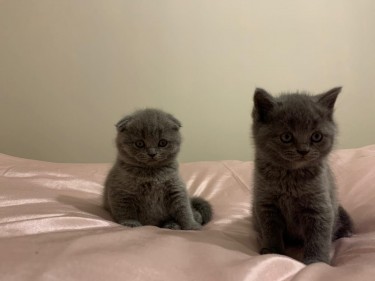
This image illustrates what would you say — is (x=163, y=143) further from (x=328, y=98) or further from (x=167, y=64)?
(x=167, y=64)

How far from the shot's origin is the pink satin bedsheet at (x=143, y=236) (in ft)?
2.88

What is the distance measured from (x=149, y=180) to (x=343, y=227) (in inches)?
27.6

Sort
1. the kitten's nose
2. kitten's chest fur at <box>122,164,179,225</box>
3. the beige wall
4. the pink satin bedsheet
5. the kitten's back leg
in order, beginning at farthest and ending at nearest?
the beige wall → kitten's chest fur at <box>122,164,179,225</box> → the kitten's back leg → the kitten's nose → the pink satin bedsheet

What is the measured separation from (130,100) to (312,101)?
146 centimetres

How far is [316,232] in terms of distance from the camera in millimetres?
1197

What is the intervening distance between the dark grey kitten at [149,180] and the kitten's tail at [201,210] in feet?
0.04

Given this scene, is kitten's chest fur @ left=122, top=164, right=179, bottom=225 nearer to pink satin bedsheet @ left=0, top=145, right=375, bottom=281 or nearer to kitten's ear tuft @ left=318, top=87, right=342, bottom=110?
pink satin bedsheet @ left=0, top=145, right=375, bottom=281

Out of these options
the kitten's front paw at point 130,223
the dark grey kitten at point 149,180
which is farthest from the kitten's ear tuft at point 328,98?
the kitten's front paw at point 130,223

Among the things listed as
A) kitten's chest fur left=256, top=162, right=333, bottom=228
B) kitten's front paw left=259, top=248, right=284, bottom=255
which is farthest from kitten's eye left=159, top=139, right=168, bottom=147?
kitten's front paw left=259, top=248, right=284, bottom=255

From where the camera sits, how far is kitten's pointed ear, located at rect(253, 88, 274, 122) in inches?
48.1

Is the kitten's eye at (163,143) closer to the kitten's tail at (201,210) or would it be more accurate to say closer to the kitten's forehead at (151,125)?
the kitten's forehead at (151,125)

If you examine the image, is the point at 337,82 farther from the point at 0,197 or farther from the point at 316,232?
the point at 0,197

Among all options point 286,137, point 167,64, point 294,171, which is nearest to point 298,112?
Result: point 286,137

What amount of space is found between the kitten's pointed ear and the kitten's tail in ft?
1.59
